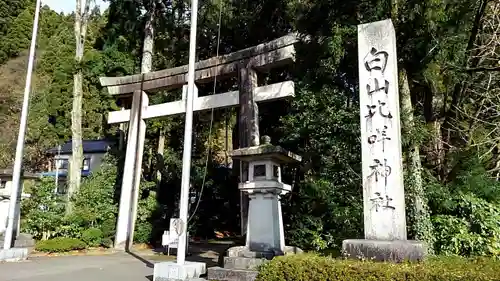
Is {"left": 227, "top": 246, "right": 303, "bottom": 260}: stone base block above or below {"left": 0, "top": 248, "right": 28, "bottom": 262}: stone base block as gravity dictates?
above

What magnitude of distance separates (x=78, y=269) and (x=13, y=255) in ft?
6.59

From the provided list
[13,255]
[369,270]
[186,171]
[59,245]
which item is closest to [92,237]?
[59,245]

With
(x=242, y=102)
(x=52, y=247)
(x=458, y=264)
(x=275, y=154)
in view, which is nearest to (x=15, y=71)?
(x=52, y=247)

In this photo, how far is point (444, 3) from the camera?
8180 mm

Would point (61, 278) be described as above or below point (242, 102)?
below

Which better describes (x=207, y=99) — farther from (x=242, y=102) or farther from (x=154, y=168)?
(x=154, y=168)

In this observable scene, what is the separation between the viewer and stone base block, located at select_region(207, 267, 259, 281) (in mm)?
6418

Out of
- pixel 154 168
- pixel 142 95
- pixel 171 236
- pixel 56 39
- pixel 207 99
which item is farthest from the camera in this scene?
pixel 56 39

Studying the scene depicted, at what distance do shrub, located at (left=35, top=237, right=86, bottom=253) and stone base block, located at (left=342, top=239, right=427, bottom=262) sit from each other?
9821 mm

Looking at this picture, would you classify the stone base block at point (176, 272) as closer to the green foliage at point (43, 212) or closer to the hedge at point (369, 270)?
the hedge at point (369, 270)

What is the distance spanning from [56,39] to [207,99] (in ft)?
75.3

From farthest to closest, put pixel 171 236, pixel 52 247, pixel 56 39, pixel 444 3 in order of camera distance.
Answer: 1. pixel 56 39
2. pixel 52 247
3. pixel 444 3
4. pixel 171 236

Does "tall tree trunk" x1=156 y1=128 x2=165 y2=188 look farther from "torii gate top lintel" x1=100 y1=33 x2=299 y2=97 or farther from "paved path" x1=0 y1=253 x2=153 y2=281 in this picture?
"paved path" x1=0 y1=253 x2=153 y2=281

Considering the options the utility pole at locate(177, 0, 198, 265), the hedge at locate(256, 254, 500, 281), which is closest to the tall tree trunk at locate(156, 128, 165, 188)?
the utility pole at locate(177, 0, 198, 265)
